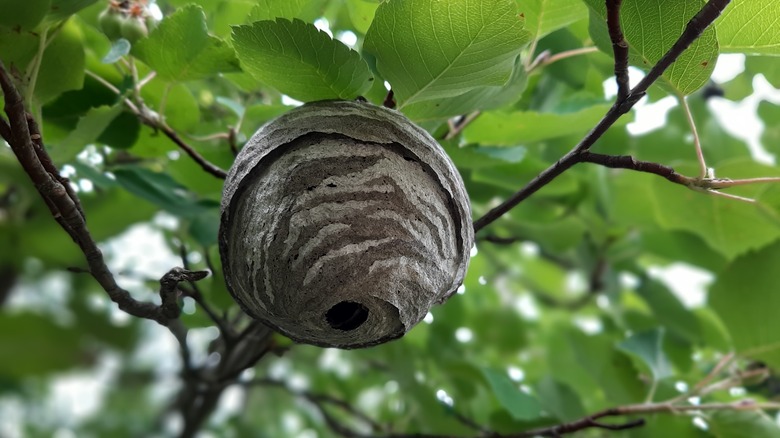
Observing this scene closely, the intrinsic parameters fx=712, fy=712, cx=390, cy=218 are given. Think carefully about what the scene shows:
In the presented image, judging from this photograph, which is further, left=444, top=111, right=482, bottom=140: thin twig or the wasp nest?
left=444, top=111, right=482, bottom=140: thin twig

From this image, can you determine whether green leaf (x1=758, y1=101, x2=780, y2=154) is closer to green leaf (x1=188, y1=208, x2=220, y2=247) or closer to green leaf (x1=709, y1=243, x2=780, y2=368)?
green leaf (x1=709, y1=243, x2=780, y2=368)

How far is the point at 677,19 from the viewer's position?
3.04 ft

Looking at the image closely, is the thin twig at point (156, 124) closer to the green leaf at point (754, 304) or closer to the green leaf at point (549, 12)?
the green leaf at point (549, 12)

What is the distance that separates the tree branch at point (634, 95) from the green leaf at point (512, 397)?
60 cm

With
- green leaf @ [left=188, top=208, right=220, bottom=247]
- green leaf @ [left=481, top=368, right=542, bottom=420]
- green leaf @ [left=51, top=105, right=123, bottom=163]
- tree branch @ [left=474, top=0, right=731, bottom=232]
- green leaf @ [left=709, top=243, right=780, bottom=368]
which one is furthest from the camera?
green leaf @ [left=709, top=243, right=780, bottom=368]

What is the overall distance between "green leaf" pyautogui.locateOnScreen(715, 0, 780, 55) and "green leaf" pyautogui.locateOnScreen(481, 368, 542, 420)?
0.89 m

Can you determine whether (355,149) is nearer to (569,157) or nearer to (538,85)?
(569,157)

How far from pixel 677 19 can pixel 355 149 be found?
0.46 meters

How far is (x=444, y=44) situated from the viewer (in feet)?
3.13

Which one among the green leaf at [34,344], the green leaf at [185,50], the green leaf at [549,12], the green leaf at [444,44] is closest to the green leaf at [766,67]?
the green leaf at [549,12]

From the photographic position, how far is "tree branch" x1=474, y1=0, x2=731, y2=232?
2.74 feet

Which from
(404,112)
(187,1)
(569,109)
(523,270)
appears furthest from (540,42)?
(523,270)

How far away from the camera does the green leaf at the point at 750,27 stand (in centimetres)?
97

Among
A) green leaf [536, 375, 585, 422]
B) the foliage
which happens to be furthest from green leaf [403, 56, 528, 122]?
green leaf [536, 375, 585, 422]
